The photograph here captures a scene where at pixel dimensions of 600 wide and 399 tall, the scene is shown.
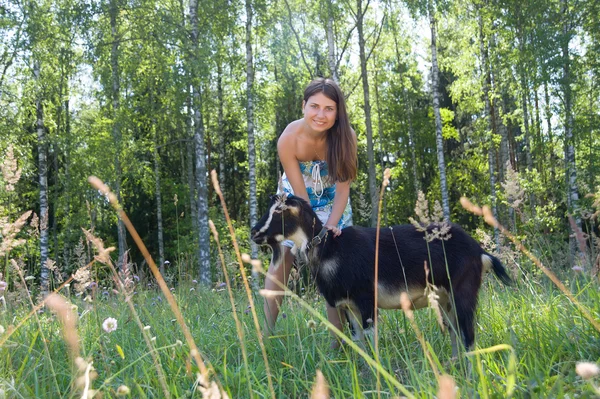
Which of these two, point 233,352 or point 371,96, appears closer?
point 233,352

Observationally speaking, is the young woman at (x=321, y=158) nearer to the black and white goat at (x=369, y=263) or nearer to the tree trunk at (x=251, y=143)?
the black and white goat at (x=369, y=263)

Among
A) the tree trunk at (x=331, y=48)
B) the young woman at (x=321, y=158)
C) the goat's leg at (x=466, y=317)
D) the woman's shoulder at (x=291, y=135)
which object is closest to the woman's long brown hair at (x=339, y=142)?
the young woman at (x=321, y=158)

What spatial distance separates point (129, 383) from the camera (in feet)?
8.71

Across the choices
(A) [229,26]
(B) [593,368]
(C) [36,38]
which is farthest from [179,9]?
(B) [593,368]

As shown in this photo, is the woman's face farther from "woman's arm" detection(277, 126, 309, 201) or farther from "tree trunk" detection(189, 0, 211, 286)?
"tree trunk" detection(189, 0, 211, 286)

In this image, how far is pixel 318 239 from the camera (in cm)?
389

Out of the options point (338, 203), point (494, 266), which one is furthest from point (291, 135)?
point (494, 266)

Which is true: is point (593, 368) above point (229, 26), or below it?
below

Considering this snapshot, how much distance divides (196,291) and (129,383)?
331cm

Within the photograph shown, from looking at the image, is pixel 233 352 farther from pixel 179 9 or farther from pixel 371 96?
pixel 371 96

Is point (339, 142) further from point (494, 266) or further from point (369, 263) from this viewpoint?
point (494, 266)

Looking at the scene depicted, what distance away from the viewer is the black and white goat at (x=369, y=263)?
379cm

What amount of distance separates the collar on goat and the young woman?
0.26m

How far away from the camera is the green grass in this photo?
230 cm
